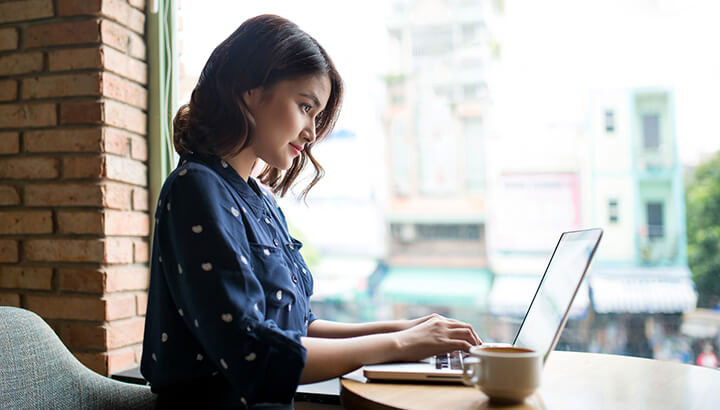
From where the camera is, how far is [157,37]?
1545 mm

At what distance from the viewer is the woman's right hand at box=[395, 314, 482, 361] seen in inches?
34.5

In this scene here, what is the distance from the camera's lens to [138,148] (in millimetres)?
1503

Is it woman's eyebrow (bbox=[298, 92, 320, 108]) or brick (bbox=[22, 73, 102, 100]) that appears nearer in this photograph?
woman's eyebrow (bbox=[298, 92, 320, 108])

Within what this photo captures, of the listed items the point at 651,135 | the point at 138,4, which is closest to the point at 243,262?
the point at 138,4

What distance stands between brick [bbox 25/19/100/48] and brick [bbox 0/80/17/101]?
11cm

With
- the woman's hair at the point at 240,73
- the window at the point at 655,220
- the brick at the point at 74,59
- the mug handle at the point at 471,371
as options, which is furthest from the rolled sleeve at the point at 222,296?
the window at the point at 655,220

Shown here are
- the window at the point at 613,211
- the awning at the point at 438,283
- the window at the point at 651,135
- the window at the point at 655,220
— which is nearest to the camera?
the window at the point at 651,135

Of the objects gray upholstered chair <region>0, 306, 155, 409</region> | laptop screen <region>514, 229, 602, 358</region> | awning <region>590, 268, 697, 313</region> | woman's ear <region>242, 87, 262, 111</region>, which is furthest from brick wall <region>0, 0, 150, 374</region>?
awning <region>590, 268, 697, 313</region>

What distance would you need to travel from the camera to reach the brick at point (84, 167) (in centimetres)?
138

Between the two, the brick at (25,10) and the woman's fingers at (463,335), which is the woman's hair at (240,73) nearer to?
the woman's fingers at (463,335)

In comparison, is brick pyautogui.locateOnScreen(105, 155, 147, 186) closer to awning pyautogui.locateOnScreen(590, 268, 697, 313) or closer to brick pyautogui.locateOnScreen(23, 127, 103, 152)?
brick pyautogui.locateOnScreen(23, 127, 103, 152)

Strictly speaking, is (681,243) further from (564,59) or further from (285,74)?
(285,74)

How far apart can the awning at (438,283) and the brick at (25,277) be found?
15.2ft

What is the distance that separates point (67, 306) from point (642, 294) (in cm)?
386
